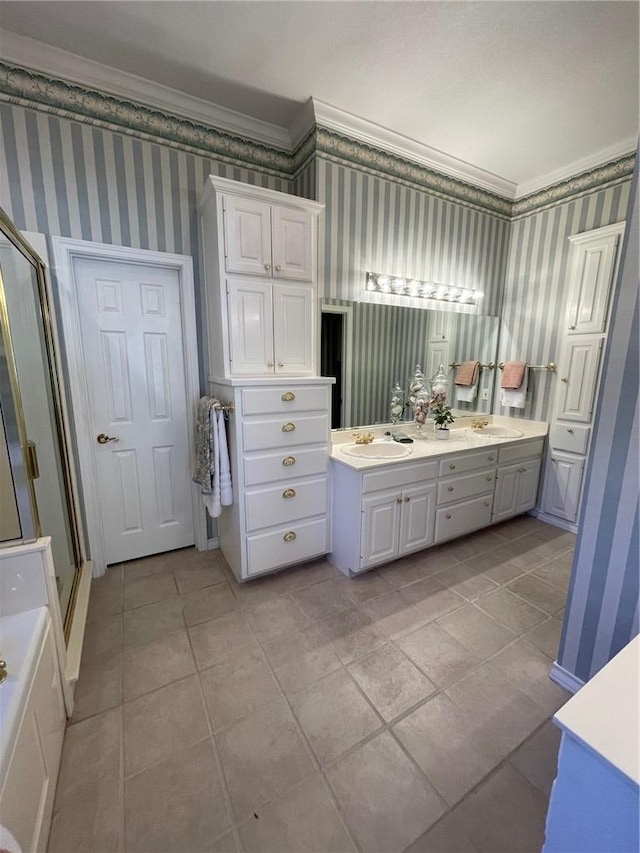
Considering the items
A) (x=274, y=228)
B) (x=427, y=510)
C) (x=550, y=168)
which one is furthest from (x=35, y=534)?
(x=550, y=168)

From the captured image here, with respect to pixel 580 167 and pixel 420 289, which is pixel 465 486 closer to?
pixel 420 289

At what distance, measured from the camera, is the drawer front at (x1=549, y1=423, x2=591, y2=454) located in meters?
2.88

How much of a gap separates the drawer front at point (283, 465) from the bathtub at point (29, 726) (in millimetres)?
1102

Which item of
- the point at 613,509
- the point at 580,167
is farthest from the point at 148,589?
the point at 580,167

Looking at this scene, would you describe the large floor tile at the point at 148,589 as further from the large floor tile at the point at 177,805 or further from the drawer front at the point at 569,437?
the drawer front at the point at 569,437

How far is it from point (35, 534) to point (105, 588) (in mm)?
1183

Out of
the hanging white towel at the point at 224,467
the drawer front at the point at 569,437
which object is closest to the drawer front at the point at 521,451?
the drawer front at the point at 569,437

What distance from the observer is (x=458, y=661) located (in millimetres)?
1737

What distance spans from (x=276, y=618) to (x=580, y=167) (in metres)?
4.00

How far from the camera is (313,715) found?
147cm

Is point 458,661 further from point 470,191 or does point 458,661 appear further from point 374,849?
point 470,191

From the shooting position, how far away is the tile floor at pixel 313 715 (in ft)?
3.69

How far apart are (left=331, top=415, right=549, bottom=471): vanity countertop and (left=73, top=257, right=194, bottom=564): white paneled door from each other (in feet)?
3.86

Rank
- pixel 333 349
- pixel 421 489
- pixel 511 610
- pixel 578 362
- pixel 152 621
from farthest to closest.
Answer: pixel 578 362
pixel 333 349
pixel 421 489
pixel 511 610
pixel 152 621
